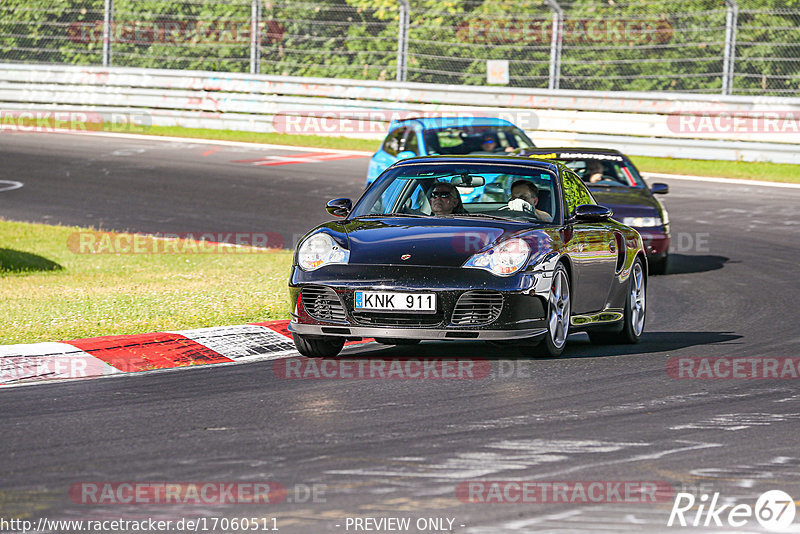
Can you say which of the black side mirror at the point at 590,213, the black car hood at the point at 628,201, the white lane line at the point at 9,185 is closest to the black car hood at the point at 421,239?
the black side mirror at the point at 590,213

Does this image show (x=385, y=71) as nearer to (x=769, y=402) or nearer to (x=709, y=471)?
(x=769, y=402)

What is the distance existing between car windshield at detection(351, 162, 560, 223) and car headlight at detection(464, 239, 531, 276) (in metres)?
0.76

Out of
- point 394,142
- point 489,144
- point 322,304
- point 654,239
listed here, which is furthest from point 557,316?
point 394,142

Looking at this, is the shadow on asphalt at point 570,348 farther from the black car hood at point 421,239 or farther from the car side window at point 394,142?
the car side window at point 394,142

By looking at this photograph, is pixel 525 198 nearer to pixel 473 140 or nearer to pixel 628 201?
pixel 628 201

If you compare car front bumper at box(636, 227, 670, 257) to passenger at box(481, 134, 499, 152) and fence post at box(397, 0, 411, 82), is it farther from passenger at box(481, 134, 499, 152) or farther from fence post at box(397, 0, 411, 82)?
fence post at box(397, 0, 411, 82)

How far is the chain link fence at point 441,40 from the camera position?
81.0 feet

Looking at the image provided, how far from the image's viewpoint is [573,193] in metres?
10.4

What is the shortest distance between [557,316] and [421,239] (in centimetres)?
106

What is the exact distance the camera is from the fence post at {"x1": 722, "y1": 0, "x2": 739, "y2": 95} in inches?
966

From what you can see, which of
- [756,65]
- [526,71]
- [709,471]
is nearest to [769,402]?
[709,471]

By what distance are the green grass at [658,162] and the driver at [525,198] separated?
14737 millimetres

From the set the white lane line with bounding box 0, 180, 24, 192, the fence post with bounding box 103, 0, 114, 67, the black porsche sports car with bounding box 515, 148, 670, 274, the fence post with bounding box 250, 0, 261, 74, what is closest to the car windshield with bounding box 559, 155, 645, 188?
the black porsche sports car with bounding box 515, 148, 670, 274

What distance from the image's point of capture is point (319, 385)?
8148mm
